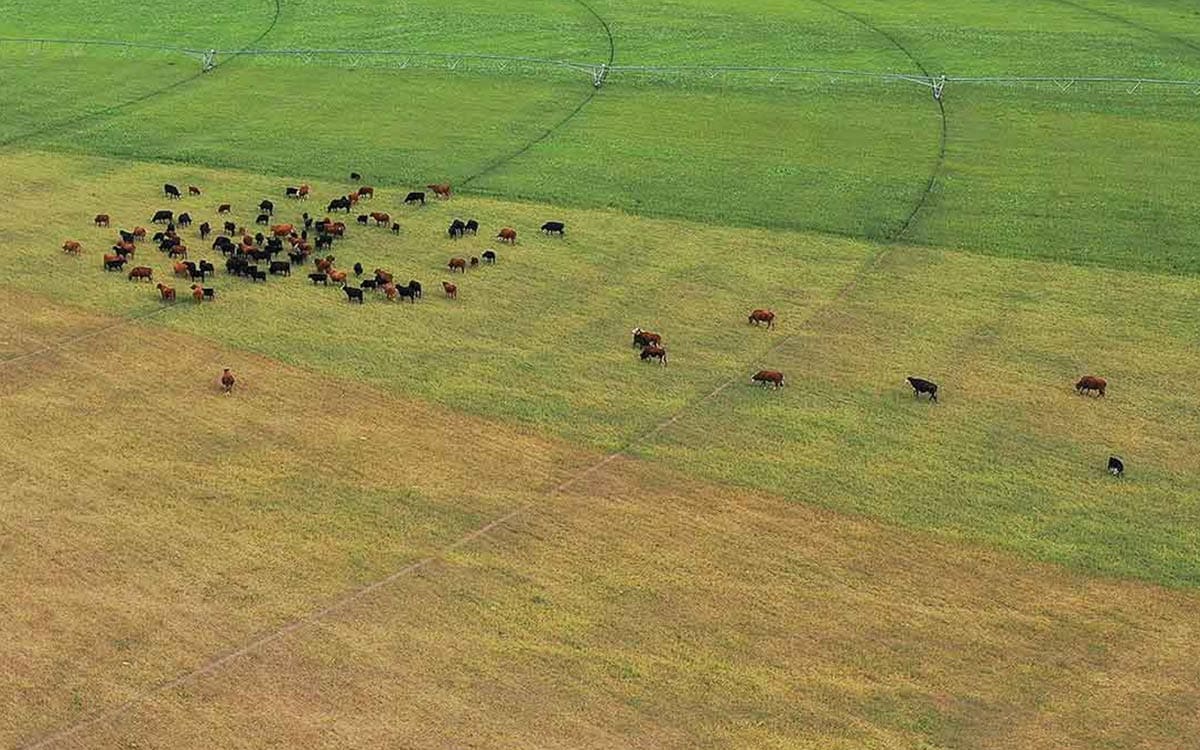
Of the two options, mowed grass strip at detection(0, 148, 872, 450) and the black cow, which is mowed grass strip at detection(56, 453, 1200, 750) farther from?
mowed grass strip at detection(0, 148, 872, 450)

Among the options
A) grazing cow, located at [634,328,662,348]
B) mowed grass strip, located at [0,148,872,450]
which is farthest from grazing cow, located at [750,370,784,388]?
grazing cow, located at [634,328,662,348]

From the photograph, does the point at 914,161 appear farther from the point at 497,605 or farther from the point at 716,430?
the point at 497,605

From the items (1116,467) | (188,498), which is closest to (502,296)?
(188,498)

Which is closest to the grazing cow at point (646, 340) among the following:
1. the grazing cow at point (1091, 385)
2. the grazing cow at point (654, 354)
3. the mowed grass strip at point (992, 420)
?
the grazing cow at point (654, 354)

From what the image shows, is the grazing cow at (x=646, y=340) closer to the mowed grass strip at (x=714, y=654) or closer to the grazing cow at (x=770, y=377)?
the grazing cow at (x=770, y=377)

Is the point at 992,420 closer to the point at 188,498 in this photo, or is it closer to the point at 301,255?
the point at 188,498

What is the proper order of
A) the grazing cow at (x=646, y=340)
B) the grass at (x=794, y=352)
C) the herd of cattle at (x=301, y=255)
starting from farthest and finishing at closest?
the herd of cattle at (x=301, y=255)
the grazing cow at (x=646, y=340)
the grass at (x=794, y=352)
